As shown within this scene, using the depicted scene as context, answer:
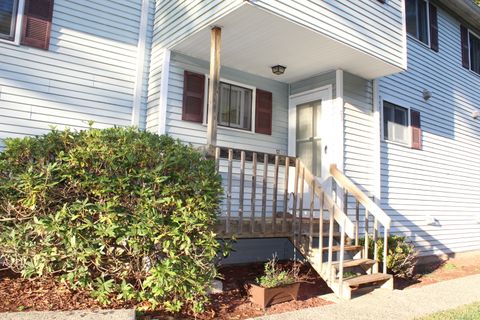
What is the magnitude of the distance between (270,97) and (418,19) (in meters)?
4.52

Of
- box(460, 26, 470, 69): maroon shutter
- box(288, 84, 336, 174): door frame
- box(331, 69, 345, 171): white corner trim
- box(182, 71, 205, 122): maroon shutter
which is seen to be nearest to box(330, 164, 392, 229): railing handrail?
box(331, 69, 345, 171): white corner trim

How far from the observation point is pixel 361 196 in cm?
588

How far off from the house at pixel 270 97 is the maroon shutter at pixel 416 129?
40 millimetres

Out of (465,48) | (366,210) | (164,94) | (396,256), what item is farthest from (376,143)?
(465,48)

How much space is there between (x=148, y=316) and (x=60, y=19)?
4.39 meters

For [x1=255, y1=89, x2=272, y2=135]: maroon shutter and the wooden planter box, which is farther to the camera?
[x1=255, y1=89, x2=272, y2=135]: maroon shutter

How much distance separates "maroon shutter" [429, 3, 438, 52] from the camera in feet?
30.7

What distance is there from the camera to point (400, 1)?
6.98 meters

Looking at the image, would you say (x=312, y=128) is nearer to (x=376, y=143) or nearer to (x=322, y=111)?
(x=322, y=111)

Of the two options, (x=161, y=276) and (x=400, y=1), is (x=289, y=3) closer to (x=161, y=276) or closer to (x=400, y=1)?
(x=400, y=1)

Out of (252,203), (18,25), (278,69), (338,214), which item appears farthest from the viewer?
(278,69)

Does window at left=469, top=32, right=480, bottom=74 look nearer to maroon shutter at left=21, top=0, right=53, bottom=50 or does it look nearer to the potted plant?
the potted plant

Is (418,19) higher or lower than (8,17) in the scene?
higher

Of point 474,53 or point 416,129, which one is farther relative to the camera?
point 474,53
